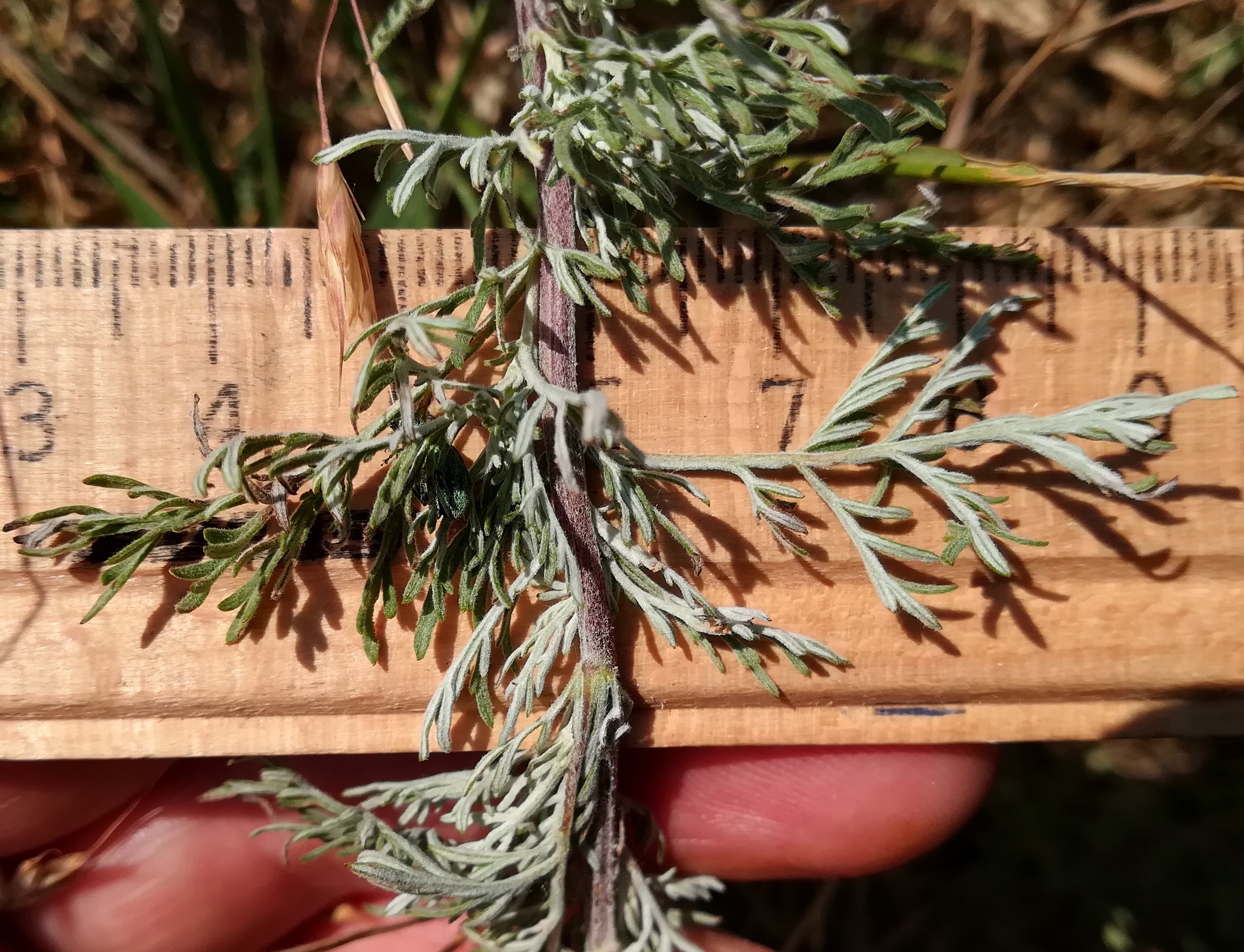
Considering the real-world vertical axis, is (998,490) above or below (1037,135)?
below

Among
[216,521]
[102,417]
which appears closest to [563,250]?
[216,521]

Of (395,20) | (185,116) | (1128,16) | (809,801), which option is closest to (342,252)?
(395,20)

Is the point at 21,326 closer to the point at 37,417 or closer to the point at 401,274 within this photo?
the point at 37,417

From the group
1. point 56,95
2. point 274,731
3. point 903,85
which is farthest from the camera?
point 56,95

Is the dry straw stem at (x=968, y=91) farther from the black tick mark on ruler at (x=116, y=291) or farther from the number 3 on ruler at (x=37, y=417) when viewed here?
the number 3 on ruler at (x=37, y=417)

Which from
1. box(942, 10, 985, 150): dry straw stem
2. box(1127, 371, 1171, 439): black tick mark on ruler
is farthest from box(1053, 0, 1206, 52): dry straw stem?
box(1127, 371, 1171, 439): black tick mark on ruler

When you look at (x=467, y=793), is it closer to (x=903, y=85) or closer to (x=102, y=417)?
(x=102, y=417)
